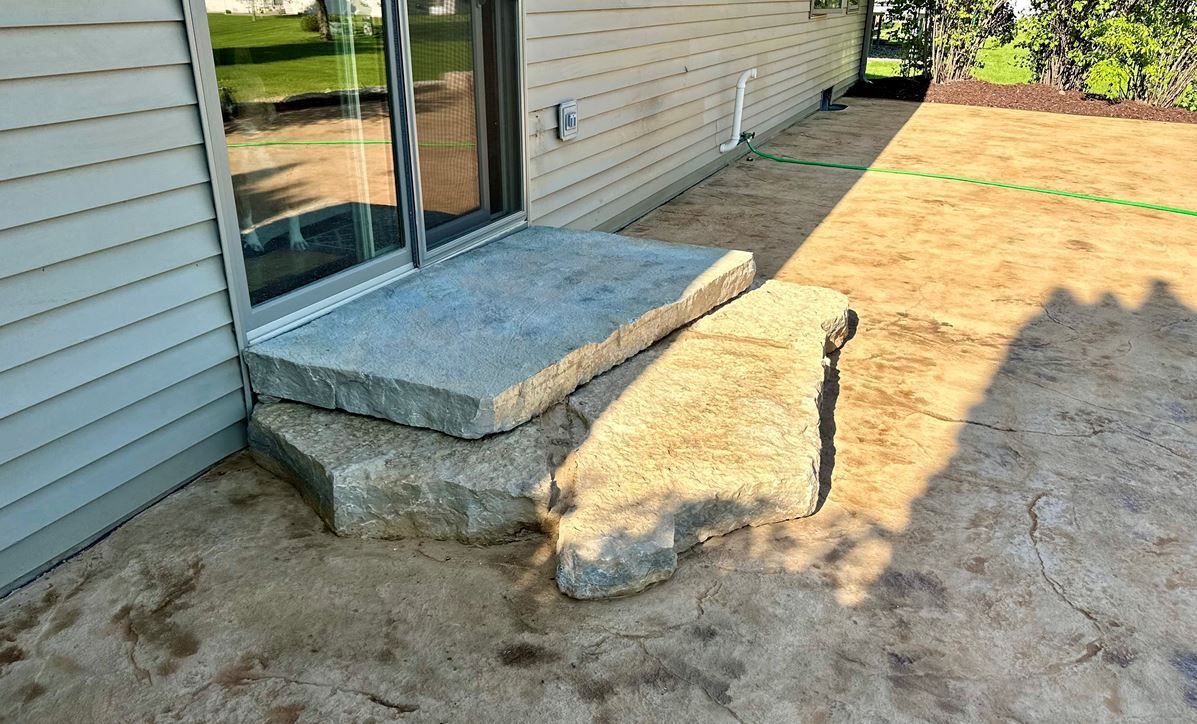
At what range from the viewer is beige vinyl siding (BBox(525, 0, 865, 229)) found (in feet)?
13.2

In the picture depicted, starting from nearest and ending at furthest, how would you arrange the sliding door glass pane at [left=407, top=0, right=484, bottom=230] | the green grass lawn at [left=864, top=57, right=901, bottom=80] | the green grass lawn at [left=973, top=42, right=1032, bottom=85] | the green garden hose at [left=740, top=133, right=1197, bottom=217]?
the sliding door glass pane at [left=407, top=0, right=484, bottom=230] < the green garden hose at [left=740, top=133, right=1197, bottom=217] < the green grass lawn at [left=973, top=42, right=1032, bottom=85] < the green grass lawn at [left=864, top=57, right=901, bottom=80]

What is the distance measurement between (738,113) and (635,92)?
2.11 m

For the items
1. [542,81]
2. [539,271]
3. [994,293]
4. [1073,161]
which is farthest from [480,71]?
[1073,161]

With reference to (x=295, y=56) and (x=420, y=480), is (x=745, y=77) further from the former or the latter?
(x=420, y=480)

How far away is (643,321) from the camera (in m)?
2.90

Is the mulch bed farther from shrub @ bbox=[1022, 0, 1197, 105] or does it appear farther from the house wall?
the house wall

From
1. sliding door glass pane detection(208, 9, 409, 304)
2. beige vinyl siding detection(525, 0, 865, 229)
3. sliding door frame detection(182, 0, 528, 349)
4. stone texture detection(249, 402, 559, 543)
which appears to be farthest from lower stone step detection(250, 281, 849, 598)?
beige vinyl siding detection(525, 0, 865, 229)

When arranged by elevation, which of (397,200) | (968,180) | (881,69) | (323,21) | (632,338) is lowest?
(968,180)

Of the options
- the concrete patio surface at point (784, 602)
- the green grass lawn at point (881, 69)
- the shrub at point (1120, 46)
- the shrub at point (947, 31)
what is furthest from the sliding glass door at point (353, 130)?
the green grass lawn at point (881, 69)

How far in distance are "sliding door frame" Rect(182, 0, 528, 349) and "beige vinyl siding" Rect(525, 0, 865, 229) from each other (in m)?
0.27

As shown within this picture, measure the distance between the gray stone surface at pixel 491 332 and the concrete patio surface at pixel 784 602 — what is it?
1.17ft

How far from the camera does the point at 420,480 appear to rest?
225cm

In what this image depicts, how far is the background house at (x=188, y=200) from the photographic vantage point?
1.97 m

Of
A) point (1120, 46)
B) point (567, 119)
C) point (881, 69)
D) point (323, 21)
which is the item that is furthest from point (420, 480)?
point (881, 69)
